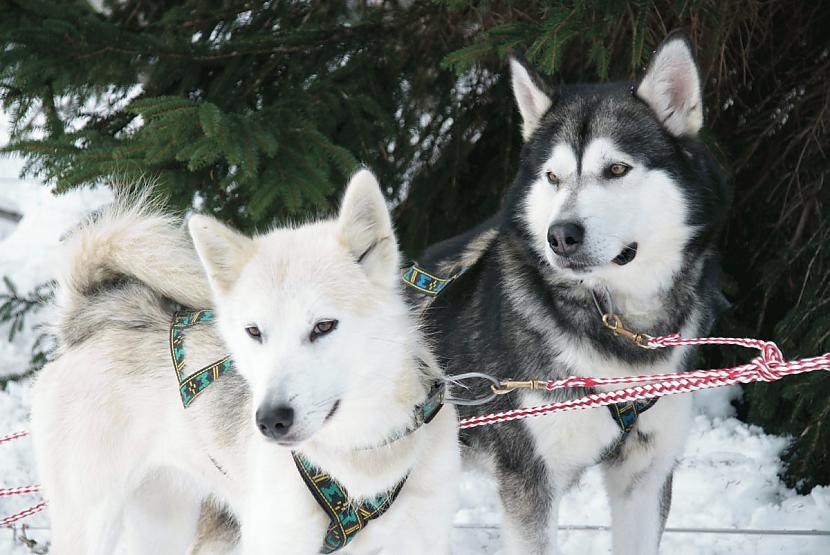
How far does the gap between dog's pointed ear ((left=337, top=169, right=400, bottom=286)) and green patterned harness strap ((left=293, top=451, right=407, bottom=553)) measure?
49 cm

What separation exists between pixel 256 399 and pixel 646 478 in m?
1.49

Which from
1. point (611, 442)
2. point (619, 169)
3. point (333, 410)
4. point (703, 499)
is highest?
point (619, 169)

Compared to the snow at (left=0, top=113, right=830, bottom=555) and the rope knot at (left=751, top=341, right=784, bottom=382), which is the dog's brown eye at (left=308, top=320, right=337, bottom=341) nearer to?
the rope knot at (left=751, top=341, right=784, bottom=382)

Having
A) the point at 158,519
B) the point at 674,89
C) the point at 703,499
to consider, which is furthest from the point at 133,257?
the point at 703,499

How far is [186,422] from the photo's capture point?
246 centimetres

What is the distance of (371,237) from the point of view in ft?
7.06

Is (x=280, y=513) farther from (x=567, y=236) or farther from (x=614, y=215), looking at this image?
(x=614, y=215)

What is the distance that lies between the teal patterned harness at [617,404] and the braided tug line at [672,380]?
57mm

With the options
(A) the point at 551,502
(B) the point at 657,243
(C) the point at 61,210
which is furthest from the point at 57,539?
(C) the point at 61,210

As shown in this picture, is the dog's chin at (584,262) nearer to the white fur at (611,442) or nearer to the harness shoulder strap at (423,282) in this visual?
the white fur at (611,442)

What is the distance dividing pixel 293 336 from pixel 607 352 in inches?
44.4

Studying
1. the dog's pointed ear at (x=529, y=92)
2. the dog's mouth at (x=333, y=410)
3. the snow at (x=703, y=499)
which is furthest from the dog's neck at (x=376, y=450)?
the snow at (x=703, y=499)

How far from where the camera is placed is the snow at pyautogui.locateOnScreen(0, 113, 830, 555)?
3.50 meters

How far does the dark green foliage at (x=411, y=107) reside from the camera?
362cm
